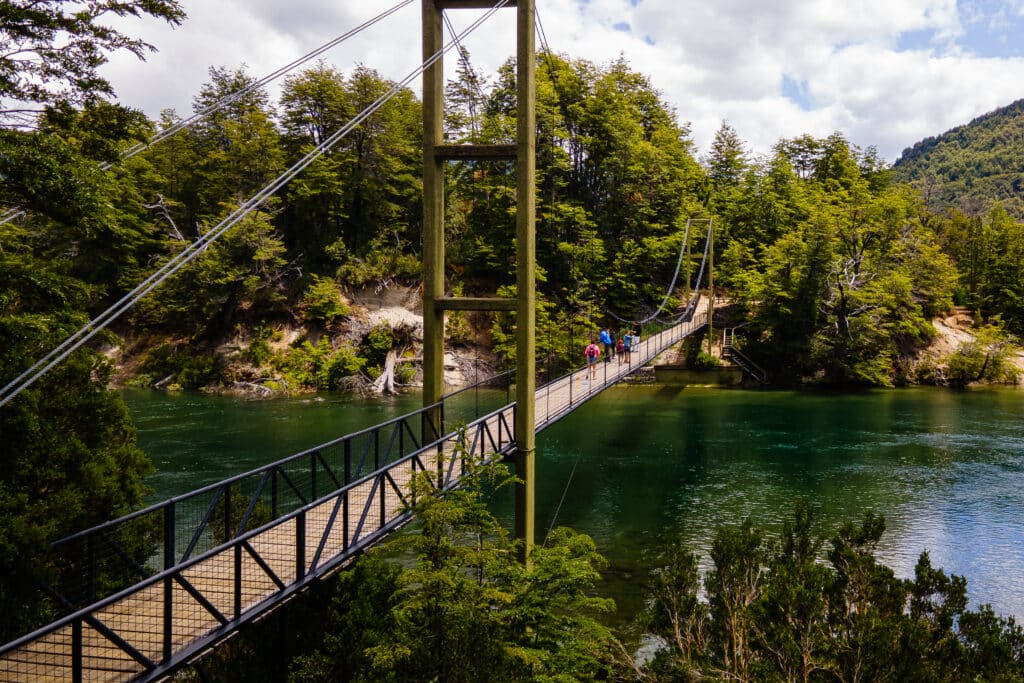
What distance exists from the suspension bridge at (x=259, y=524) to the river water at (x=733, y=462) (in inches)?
89.1

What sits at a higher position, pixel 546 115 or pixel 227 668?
pixel 546 115

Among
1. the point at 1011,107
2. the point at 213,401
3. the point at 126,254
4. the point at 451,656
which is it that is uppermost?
the point at 1011,107

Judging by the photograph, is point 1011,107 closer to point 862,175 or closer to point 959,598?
point 862,175

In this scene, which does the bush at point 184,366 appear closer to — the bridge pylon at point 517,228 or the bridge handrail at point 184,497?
the bridge pylon at point 517,228

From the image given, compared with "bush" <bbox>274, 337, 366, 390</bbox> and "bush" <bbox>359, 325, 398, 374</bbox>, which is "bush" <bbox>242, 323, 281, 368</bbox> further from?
"bush" <bbox>359, 325, 398, 374</bbox>

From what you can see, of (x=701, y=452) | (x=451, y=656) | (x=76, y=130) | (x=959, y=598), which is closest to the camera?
(x=451, y=656)

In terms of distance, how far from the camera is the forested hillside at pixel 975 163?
68312 mm

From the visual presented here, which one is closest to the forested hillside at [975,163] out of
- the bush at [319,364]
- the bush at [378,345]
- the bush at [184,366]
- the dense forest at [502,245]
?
the dense forest at [502,245]

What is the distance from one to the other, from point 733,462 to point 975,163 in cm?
9661

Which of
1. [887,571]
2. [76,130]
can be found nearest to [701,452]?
[887,571]

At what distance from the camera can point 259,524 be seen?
695cm

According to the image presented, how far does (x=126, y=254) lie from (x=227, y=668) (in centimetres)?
2795

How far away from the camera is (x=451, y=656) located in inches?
166

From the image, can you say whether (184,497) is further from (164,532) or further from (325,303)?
(325,303)
